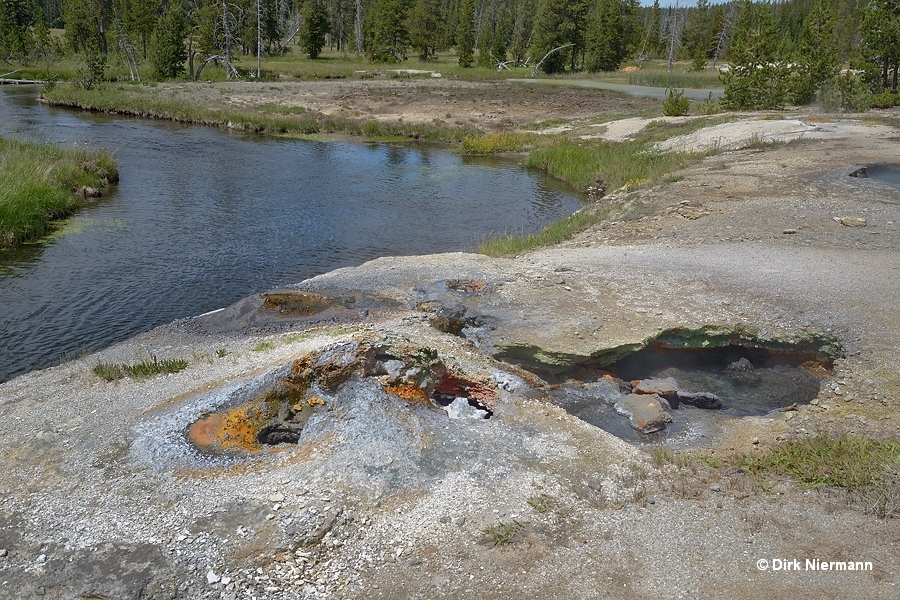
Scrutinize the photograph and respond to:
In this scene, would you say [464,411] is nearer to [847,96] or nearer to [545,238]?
[545,238]

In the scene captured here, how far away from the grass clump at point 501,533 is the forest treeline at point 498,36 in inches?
1348

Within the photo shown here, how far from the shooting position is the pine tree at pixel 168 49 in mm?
56938

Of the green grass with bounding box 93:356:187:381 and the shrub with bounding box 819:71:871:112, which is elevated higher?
the shrub with bounding box 819:71:871:112

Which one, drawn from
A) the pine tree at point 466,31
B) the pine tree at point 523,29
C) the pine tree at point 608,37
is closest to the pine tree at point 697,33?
the pine tree at point 608,37

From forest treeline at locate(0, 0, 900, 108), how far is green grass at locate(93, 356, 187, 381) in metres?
33.4

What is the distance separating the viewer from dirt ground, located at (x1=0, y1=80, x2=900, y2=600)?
559cm

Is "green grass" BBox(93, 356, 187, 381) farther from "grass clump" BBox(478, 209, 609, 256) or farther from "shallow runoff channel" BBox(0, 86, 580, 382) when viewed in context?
"grass clump" BBox(478, 209, 609, 256)

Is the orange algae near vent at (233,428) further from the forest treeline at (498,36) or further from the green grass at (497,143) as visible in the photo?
the forest treeline at (498,36)

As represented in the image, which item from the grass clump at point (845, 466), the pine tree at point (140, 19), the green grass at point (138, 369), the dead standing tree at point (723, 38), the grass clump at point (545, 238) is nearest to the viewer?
the grass clump at point (845, 466)

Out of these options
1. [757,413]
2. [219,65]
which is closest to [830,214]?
[757,413]

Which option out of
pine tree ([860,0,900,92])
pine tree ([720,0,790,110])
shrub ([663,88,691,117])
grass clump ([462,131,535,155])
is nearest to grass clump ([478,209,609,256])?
grass clump ([462,131,535,155])

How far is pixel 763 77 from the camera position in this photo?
34.9 m

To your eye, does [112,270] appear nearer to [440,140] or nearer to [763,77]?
[440,140]

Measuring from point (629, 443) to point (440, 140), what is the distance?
31560 mm
